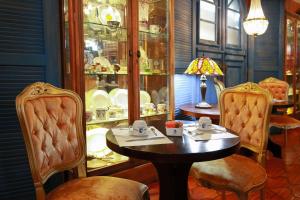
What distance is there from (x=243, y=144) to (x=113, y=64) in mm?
1287

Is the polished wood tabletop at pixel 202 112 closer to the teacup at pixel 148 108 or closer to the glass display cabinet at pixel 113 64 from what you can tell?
the glass display cabinet at pixel 113 64

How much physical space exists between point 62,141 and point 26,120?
28 centimetres

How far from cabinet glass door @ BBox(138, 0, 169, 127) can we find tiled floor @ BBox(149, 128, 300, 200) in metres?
0.77

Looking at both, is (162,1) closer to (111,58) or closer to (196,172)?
(111,58)

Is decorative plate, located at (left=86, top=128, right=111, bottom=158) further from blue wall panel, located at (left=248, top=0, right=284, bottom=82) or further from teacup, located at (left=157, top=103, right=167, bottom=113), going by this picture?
blue wall panel, located at (left=248, top=0, right=284, bottom=82)

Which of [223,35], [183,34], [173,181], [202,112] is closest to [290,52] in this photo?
[223,35]

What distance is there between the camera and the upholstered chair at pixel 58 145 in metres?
1.42

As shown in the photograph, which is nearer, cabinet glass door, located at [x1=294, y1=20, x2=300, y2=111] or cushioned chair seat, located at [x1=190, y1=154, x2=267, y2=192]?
cushioned chair seat, located at [x1=190, y1=154, x2=267, y2=192]

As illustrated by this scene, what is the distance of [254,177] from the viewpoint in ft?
5.37

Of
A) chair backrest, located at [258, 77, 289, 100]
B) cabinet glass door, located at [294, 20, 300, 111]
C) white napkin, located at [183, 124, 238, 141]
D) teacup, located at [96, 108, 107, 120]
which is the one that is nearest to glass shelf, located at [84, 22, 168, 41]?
teacup, located at [96, 108, 107, 120]

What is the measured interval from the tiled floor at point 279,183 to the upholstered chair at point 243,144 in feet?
2.20

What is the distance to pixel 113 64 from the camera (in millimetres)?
2477

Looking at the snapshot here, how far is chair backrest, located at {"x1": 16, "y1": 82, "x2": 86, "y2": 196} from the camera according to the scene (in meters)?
1.43

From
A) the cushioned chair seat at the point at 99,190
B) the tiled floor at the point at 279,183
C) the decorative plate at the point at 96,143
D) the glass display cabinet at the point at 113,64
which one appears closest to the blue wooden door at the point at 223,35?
the glass display cabinet at the point at 113,64
